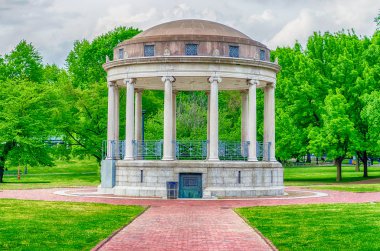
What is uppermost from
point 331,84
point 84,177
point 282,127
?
point 331,84

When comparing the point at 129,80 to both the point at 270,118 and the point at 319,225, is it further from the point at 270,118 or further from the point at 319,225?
→ the point at 319,225

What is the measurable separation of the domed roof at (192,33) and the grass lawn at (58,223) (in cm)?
1380

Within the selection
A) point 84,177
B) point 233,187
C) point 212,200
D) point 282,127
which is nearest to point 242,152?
point 233,187

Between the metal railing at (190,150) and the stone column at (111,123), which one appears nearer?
the stone column at (111,123)

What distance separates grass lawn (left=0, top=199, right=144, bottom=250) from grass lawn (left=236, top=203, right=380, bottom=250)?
5609mm

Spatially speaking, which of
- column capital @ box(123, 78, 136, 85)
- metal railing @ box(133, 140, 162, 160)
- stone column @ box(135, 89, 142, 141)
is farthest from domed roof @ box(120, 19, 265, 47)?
metal railing @ box(133, 140, 162, 160)

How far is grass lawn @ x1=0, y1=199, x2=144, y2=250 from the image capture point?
1877 centimetres

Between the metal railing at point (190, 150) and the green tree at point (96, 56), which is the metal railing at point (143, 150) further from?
the green tree at point (96, 56)

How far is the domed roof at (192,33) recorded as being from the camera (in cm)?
4072

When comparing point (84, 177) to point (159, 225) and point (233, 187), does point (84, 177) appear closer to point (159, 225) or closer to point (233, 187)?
point (233, 187)

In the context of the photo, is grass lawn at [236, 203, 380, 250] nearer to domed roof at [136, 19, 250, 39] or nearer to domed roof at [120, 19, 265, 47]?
domed roof at [120, 19, 265, 47]

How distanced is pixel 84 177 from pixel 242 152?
3680cm

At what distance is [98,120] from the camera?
2825 inches

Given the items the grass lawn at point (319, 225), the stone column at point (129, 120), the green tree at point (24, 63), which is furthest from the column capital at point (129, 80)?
the green tree at point (24, 63)
